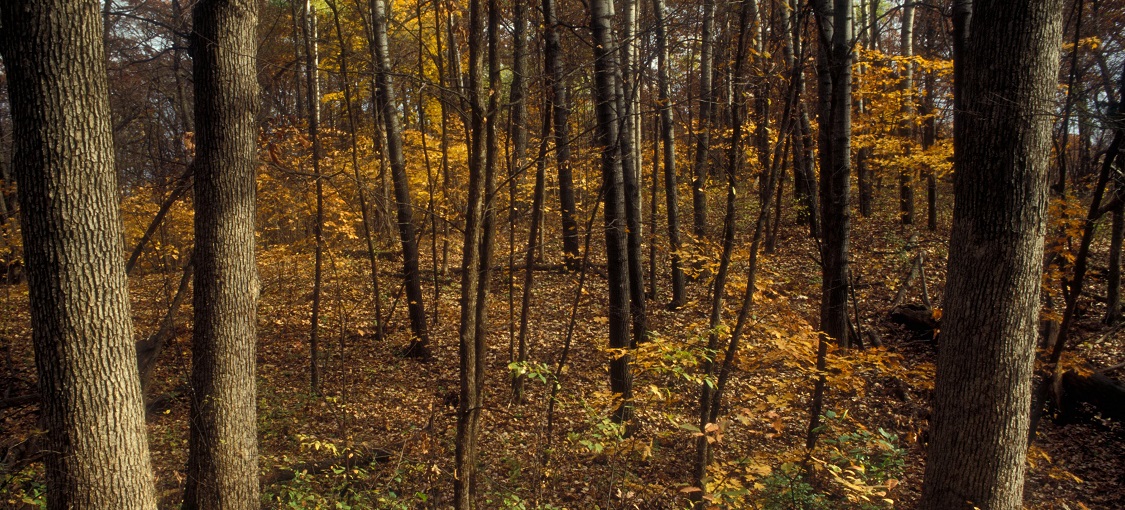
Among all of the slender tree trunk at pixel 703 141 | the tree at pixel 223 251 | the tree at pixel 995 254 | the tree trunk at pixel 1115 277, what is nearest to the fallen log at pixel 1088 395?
the tree trunk at pixel 1115 277

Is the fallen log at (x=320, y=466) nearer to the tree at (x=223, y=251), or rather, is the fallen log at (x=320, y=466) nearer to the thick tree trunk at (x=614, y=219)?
the tree at (x=223, y=251)

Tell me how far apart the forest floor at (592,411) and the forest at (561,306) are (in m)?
0.06

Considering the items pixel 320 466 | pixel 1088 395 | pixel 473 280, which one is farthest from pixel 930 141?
pixel 320 466

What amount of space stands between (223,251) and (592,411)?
10.9 feet

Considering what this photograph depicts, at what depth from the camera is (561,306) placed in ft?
38.1

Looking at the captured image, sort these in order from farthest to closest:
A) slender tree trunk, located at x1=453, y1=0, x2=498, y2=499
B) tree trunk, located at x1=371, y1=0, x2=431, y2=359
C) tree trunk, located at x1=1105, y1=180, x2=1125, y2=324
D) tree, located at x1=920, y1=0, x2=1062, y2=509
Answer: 1. tree trunk, located at x1=371, y1=0, x2=431, y2=359
2. tree trunk, located at x1=1105, y1=180, x2=1125, y2=324
3. slender tree trunk, located at x1=453, y1=0, x2=498, y2=499
4. tree, located at x1=920, y1=0, x2=1062, y2=509

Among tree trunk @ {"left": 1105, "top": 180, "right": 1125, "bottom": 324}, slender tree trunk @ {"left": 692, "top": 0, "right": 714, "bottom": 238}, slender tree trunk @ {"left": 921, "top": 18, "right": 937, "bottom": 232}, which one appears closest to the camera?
tree trunk @ {"left": 1105, "top": 180, "right": 1125, "bottom": 324}

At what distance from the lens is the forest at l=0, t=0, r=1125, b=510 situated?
3.70 meters

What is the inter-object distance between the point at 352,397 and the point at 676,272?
5.96 m

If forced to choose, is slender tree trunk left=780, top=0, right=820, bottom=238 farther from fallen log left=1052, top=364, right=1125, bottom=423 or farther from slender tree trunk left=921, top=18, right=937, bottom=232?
fallen log left=1052, top=364, right=1125, bottom=423

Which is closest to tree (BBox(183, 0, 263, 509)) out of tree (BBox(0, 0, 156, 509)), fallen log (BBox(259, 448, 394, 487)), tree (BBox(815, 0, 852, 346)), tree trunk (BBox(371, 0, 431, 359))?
tree (BBox(0, 0, 156, 509))

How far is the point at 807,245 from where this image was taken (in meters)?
13.7

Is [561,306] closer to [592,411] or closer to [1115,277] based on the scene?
[592,411]

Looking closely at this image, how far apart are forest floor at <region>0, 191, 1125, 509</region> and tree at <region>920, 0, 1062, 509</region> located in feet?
1.86
